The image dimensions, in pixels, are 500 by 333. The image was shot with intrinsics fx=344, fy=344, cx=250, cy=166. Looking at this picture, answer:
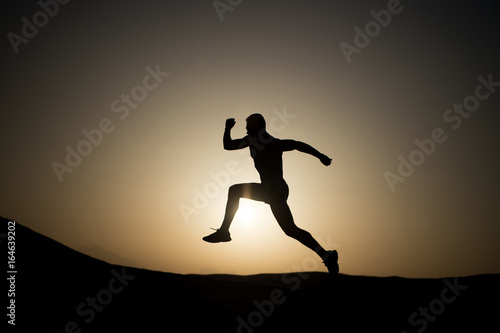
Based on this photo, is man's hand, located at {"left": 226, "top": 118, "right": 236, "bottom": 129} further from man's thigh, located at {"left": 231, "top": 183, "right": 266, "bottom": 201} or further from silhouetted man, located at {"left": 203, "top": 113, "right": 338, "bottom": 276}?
man's thigh, located at {"left": 231, "top": 183, "right": 266, "bottom": 201}

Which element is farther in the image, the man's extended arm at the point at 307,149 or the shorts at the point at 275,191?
the man's extended arm at the point at 307,149

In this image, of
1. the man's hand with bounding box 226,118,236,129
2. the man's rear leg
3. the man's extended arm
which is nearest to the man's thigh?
the man's rear leg

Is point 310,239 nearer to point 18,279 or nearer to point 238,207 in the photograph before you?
point 238,207

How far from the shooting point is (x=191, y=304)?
3613 mm

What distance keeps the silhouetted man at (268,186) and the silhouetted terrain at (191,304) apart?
0.70 m

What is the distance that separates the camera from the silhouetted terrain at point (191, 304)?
3018 mm

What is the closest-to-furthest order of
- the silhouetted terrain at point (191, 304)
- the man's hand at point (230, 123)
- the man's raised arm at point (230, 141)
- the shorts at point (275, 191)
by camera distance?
the silhouetted terrain at point (191, 304), the shorts at point (275, 191), the man's raised arm at point (230, 141), the man's hand at point (230, 123)

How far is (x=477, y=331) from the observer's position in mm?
3189

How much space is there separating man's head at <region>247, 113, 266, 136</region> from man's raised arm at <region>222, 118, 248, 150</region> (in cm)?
19

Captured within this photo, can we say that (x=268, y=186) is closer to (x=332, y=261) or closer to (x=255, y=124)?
(x=255, y=124)

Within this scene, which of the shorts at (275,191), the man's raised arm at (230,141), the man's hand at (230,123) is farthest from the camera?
the man's hand at (230,123)

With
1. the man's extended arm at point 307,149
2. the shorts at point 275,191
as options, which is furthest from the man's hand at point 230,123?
the shorts at point 275,191

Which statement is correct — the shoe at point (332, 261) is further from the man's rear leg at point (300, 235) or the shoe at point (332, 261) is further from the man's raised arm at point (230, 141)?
the man's raised arm at point (230, 141)

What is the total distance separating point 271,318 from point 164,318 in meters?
1.01
